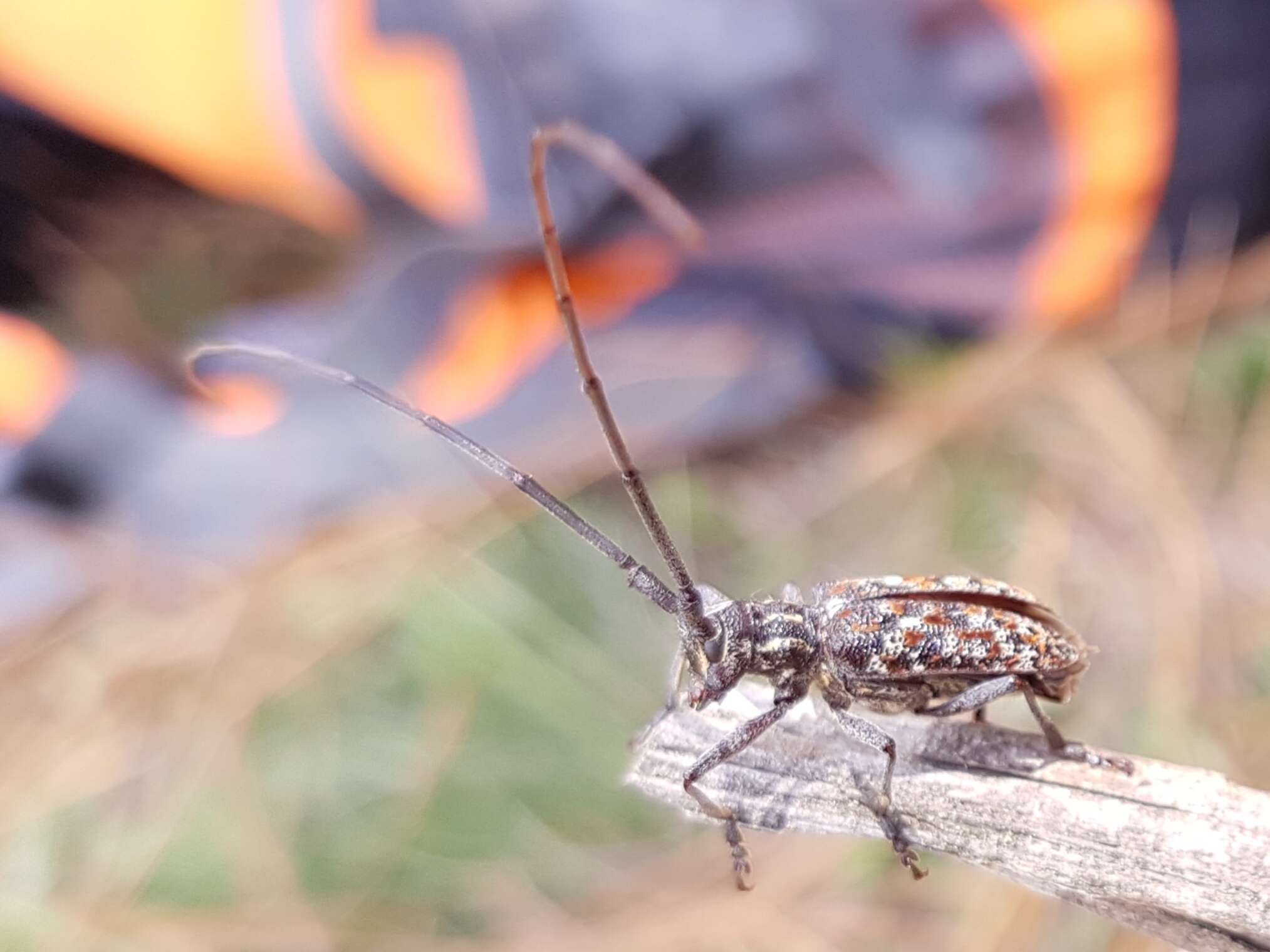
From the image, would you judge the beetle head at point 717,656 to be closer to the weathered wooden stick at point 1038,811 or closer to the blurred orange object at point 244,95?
the weathered wooden stick at point 1038,811

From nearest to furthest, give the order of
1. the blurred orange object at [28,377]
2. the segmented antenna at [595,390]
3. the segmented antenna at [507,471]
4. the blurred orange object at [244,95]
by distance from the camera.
→ the segmented antenna at [595,390]
the segmented antenna at [507,471]
the blurred orange object at [28,377]
the blurred orange object at [244,95]

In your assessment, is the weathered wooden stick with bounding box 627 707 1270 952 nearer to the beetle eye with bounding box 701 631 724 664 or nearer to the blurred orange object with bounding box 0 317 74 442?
the beetle eye with bounding box 701 631 724 664

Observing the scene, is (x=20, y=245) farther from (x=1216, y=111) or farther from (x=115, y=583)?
(x=1216, y=111)

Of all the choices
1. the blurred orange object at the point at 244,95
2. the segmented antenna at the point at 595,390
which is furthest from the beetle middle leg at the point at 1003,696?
the blurred orange object at the point at 244,95

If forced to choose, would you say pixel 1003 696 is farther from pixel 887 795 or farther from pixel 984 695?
pixel 887 795

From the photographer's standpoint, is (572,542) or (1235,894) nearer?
(1235,894)

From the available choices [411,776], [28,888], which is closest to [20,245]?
[28,888]
